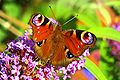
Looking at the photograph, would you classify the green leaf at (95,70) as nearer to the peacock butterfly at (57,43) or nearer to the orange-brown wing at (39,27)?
the peacock butterfly at (57,43)

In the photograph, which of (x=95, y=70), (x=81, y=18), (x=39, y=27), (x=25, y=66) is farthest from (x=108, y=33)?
(x=81, y=18)

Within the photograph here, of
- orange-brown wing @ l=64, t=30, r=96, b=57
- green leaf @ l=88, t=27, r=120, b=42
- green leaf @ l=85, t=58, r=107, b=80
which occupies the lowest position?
green leaf @ l=85, t=58, r=107, b=80

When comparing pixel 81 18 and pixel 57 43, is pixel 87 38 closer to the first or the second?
pixel 57 43

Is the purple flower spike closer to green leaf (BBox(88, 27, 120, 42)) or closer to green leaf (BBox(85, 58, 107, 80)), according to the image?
green leaf (BBox(85, 58, 107, 80))

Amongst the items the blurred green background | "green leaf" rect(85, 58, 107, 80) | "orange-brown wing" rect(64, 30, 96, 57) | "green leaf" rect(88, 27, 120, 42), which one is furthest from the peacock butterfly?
the blurred green background

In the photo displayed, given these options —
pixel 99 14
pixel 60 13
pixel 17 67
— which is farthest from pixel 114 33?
pixel 60 13

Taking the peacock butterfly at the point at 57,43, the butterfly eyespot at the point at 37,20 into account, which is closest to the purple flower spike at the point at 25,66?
the peacock butterfly at the point at 57,43
